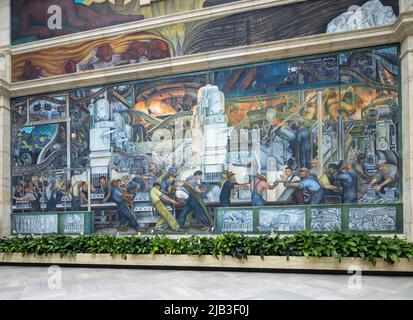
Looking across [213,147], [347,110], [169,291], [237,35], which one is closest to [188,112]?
[213,147]

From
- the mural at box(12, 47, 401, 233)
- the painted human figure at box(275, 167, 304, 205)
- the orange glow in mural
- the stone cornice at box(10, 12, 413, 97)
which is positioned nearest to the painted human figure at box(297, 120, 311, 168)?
the mural at box(12, 47, 401, 233)

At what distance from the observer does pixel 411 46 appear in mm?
10172

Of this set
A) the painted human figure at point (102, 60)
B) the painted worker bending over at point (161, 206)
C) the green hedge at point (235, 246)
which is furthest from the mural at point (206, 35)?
the green hedge at point (235, 246)

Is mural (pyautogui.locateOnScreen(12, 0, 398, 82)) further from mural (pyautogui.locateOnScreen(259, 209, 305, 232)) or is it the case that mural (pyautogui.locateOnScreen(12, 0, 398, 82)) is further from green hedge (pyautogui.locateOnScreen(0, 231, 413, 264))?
green hedge (pyautogui.locateOnScreen(0, 231, 413, 264))

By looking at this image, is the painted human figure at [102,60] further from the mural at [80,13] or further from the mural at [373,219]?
the mural at [373,219]

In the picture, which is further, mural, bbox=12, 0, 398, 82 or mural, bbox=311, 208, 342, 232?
mural, bbox=12, 0, 398, 82

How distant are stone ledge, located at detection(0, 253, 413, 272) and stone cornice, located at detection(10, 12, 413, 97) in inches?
239

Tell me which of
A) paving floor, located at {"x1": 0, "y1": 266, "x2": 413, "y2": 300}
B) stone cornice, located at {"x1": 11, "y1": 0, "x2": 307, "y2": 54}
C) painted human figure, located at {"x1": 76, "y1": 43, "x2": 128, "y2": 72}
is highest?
stone cornice, located at {"x1": 11, "y1": 0, "x2": 307, "y2": 54}

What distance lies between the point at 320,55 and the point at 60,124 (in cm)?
940

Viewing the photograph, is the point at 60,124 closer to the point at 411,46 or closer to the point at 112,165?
the point at 112,165

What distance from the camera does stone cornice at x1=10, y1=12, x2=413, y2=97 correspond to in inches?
421

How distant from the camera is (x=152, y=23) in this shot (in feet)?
42.1

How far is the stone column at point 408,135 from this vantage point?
9.99 m

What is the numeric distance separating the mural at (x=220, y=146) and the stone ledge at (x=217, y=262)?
161 cm
